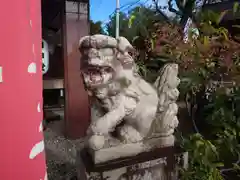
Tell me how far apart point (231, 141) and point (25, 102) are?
160cm

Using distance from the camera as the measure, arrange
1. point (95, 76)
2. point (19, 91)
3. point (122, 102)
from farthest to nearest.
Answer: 1. point (122, 102)
2. point (95, 76)
3. point (19, 91)

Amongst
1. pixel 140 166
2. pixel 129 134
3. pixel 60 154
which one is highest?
pixel 129 134

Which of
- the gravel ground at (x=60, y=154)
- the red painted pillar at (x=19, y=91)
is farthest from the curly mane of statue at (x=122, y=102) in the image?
the red painted pillar at (x=19, y=91)

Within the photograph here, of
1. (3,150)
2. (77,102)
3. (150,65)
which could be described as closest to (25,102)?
(3,150)

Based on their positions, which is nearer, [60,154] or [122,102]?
Answer: [122,102]

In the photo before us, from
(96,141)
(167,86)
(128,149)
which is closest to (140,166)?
(128,149)

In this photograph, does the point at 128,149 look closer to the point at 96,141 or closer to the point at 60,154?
the point at 96,141

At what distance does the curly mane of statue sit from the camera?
1.03 meters

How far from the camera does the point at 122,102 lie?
3.77 feet

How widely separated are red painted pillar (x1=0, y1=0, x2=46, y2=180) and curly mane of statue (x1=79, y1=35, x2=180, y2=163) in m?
0.47

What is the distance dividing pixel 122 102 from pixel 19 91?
27.5 inches

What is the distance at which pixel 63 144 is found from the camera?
2.36m

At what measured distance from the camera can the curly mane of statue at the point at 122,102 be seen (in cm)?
103

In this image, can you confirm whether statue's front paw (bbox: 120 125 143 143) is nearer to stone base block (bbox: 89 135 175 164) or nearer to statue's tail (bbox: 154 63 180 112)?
stone base block (bbox: 89 135 175 164)
